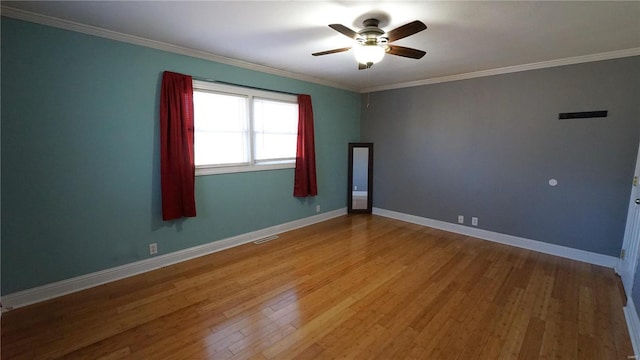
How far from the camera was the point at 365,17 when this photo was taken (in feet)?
7.43

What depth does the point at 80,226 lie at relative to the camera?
8.61ft

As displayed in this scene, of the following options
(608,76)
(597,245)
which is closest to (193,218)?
(597,245)

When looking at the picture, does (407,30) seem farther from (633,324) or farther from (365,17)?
(633,324)

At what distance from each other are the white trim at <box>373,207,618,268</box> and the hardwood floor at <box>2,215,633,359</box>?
0.13 meters

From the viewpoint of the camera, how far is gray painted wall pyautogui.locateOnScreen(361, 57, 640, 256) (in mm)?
3170

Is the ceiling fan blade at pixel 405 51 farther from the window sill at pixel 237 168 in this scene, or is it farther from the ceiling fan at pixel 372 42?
the window sill at pixel 237 168

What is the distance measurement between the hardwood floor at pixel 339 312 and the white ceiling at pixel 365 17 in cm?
250

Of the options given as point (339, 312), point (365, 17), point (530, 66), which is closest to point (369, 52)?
point (365, 17)

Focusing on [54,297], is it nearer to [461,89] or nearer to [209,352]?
[209,352]

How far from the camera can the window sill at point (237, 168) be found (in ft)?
11.2

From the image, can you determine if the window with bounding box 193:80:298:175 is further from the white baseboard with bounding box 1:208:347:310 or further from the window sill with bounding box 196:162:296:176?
the white baseboard with bounding box 1:208:347:310

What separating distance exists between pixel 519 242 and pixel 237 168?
4.13 metres

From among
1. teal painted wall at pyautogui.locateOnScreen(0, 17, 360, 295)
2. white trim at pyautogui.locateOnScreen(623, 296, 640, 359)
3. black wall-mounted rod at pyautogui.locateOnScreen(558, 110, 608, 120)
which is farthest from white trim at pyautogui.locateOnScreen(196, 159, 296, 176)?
white trim at pyautogui.locateOnScreen(623, 296, 640, 359)

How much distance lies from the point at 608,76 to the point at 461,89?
159 cm
